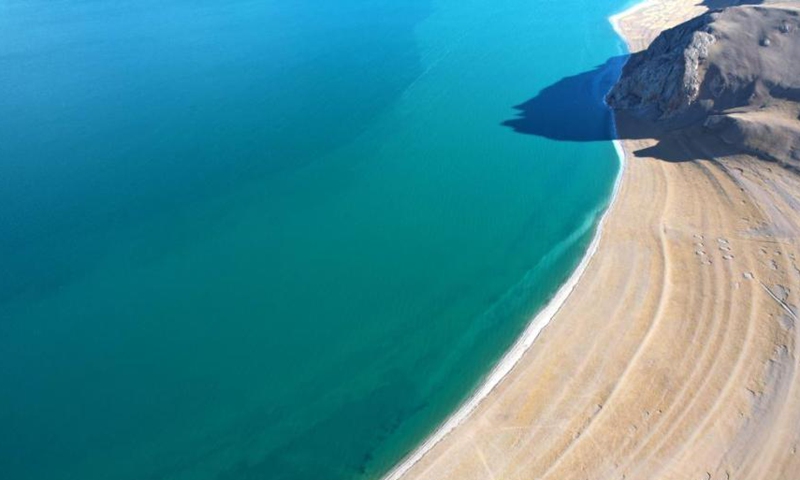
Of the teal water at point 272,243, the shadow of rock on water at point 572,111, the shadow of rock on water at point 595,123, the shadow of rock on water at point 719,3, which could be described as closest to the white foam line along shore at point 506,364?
the teal water at point 272,243

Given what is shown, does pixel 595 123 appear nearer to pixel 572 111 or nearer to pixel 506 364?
pixel 572 111

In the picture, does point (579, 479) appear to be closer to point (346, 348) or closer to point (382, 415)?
point (382, 415)

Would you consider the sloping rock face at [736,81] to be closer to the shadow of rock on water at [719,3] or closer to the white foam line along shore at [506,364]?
the white foam line along shore at [506,364]

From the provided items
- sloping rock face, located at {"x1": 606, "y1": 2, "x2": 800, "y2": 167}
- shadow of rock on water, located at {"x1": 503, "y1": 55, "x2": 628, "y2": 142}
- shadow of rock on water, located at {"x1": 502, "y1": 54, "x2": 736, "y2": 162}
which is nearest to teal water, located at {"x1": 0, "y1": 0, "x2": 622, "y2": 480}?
shadow of rock on water, located at {"x1": 503, "y1": 55, "x2": 628, "y2": 142}

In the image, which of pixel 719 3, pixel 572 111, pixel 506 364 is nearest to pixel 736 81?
pixel 572 111

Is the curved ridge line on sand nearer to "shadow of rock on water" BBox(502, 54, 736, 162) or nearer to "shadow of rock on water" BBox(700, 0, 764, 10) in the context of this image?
"shadow of rock on water" BBox(502, 54, 736, 162)

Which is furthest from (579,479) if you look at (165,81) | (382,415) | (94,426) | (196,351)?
(165,81)
